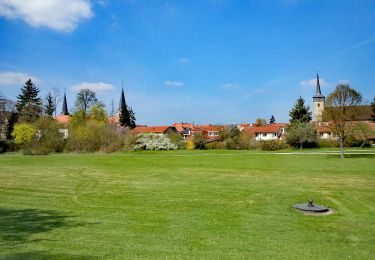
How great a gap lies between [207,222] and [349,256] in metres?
3.55

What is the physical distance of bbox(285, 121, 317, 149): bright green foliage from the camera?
5272 centimetres

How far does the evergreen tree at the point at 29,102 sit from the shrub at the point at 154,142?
926 inches

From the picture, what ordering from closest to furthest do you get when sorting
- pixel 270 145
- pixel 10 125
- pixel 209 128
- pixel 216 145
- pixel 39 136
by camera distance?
1. pixel 39 136
2. pixel 270 145
3. pixel 216 145
4. pixel 10 125
5. pixel 209 128

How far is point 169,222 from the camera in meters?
9.25

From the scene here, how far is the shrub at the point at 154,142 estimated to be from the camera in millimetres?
54688

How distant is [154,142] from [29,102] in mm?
35309

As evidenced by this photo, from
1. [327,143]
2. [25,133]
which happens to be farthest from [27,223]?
[327,143]

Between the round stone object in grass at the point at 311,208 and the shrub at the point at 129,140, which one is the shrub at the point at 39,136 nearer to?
the shrub at the point at 129,140

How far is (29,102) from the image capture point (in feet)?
247

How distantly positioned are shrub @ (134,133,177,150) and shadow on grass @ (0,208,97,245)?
4409cm

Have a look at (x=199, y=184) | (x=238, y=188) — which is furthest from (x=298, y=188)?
(x=199, y=184)

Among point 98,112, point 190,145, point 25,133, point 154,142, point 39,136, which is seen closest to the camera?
point 25,133

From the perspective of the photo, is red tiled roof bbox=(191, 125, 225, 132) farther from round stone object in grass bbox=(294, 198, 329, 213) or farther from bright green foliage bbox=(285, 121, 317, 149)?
round stone object in grass bbox=(294, 198, 329, 213)

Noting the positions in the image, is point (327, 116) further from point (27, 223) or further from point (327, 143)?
point (27, 223)
